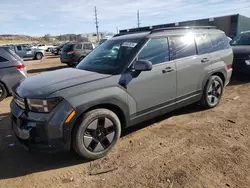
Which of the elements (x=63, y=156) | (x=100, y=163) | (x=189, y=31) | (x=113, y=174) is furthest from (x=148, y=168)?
(x=189, y=31)

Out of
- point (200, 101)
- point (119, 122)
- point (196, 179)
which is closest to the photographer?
point (196, 179)

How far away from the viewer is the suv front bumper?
3254 mm

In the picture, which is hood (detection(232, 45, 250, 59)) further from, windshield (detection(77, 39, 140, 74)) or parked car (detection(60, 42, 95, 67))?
parked car (detection(60, 42, 95, 67))

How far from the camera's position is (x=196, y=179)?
3.08 metres

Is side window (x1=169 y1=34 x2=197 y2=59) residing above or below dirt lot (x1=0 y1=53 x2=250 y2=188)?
above

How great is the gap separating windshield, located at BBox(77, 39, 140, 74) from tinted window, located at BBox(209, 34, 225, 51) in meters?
2.16

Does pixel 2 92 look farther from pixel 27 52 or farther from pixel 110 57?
pixel 27 52

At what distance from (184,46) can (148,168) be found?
2.60 m

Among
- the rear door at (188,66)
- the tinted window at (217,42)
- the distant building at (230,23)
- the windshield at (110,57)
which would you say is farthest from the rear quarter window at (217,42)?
the distant building at (230,23)

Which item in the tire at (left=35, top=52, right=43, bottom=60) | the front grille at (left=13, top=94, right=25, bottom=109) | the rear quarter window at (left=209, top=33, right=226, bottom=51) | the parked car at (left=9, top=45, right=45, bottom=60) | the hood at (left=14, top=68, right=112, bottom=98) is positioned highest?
the rear quarter window at (left=209, top=33, right=226, bottom=51)

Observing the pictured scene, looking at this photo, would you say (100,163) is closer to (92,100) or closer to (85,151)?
(85,151)

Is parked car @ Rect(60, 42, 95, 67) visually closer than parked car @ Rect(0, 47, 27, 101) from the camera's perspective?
No

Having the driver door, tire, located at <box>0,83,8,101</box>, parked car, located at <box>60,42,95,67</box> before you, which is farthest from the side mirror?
parked car, located at <box>60,42,95,67</box>

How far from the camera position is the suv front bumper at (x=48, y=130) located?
10.7 feet
